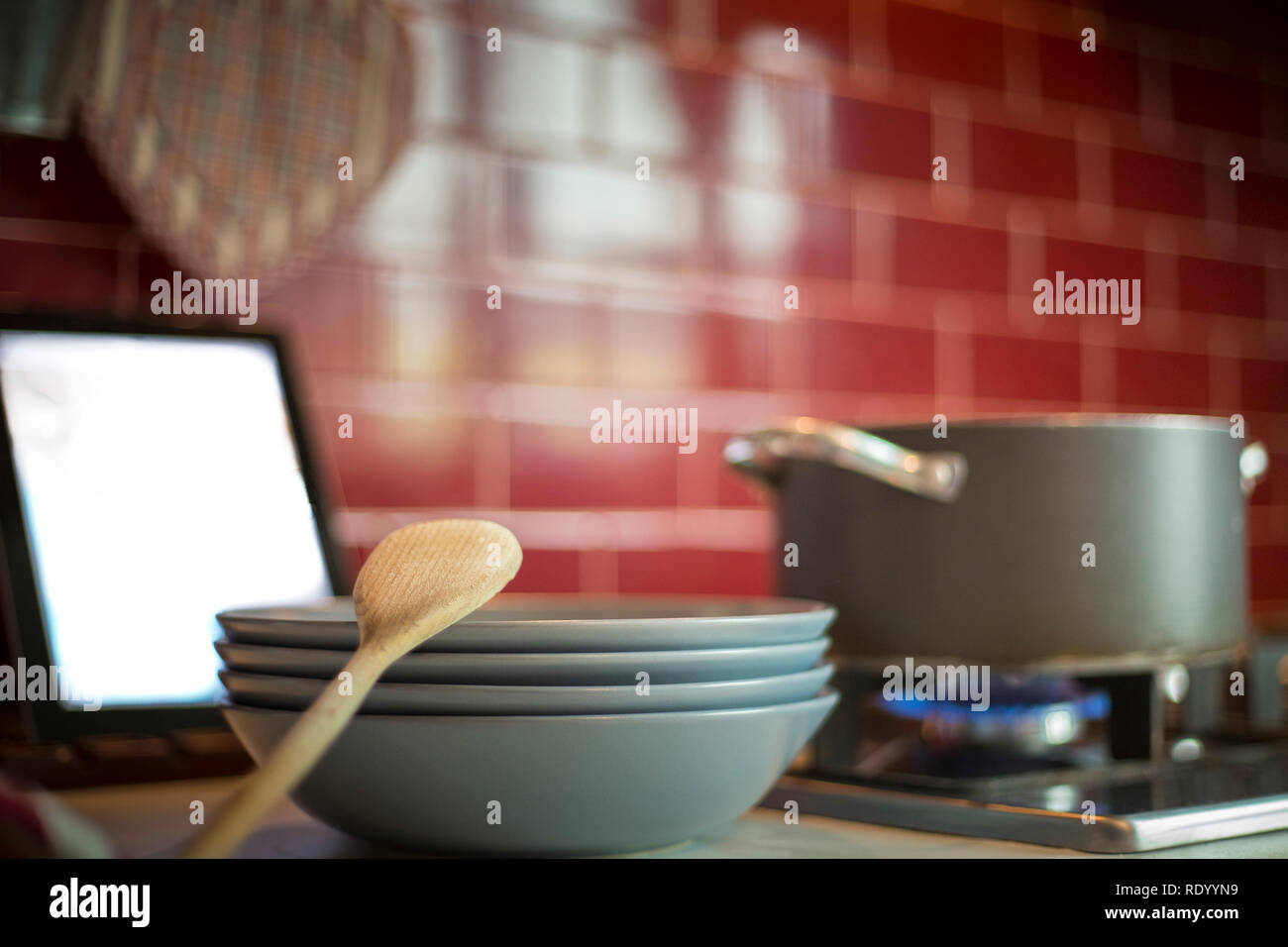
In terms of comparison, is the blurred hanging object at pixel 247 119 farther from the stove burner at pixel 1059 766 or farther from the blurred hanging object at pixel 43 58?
the stove burner at pixel 1059 766

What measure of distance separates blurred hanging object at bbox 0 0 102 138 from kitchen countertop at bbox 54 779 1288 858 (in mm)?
555

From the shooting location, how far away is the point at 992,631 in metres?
0.75

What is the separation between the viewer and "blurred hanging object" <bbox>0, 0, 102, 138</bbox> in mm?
959

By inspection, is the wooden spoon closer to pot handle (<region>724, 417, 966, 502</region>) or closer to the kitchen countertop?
the kitchen countertop

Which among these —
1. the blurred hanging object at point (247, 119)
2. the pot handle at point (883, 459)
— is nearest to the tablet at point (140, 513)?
the blurred hanging object at point (247, 119)

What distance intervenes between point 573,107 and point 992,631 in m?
0.89

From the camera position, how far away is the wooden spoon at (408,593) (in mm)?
462

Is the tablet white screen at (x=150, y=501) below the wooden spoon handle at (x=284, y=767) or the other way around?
the other way around

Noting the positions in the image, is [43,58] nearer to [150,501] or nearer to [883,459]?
[150,501]

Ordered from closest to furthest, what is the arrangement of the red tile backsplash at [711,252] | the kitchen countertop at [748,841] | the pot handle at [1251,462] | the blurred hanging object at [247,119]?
the kitchen countertop at [748,841] < the pot handle at [1251,462] < the blurred hanging object at [247,119] < the red tile backsplash at [711,252]

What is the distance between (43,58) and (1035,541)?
80 cm

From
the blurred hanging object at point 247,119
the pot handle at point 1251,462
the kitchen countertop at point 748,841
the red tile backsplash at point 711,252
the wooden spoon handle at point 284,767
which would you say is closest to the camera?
the wooden spoon handle at point 284,767

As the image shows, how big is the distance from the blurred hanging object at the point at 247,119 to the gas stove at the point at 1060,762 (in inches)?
26.0
